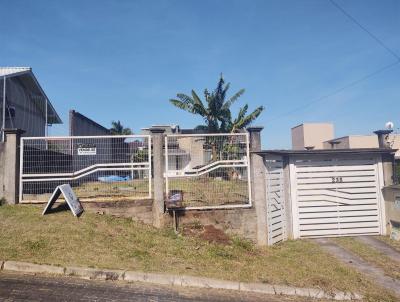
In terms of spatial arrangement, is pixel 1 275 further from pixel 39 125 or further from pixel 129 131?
pixel 129 131

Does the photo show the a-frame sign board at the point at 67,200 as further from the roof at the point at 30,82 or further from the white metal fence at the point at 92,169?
the roof at the point at 30,82

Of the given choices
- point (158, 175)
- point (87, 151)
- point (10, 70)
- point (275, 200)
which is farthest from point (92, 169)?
point (10, 70)

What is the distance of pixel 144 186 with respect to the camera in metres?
8.63

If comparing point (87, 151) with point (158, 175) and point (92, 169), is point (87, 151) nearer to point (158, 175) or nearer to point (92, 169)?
point (92, 169)

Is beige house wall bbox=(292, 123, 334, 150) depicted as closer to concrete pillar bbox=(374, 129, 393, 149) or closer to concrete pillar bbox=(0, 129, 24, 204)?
concrete pillar bbox=(374, 129, 393, 149)

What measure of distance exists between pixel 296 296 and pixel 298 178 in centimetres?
496

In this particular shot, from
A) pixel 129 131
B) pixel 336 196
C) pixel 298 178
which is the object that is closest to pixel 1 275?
pixel 298 178

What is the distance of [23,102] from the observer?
17.7 m

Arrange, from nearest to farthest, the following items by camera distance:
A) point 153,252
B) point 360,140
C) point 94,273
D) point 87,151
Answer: point 94,273 → point 153,252 → point 87,151 → point 360,140

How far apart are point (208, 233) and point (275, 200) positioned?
7.95ft

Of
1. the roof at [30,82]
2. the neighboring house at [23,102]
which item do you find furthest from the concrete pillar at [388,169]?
the roof at [30,82]

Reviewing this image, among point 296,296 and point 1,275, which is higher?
point 1,275

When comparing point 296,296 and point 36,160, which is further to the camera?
point 36,160

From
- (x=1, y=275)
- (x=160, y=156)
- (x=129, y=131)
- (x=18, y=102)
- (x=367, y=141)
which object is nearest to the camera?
(x=1, y=275)
